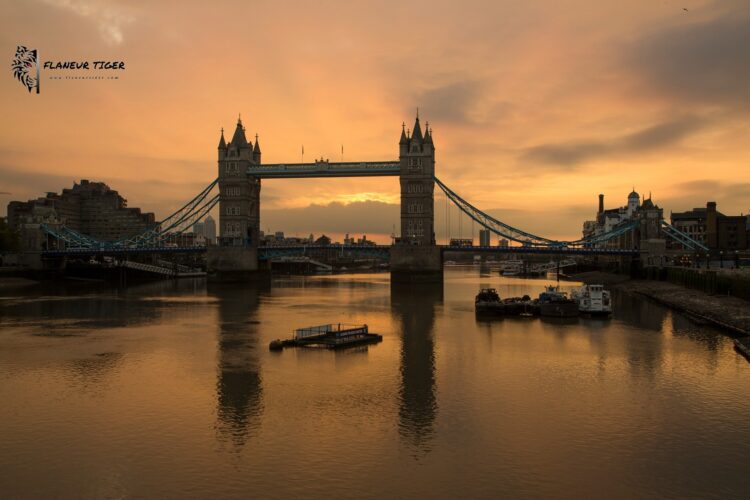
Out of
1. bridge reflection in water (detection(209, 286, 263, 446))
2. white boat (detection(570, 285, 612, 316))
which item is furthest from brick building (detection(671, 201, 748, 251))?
bridge reflection in water (detection(209, 286, 263, 446))

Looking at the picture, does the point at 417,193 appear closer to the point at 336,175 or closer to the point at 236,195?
the point at 336,175

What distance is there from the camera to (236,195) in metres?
99.4

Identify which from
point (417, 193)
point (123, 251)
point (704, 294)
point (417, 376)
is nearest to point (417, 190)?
point (417, 193)

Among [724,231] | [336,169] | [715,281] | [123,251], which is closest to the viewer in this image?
[715,281]

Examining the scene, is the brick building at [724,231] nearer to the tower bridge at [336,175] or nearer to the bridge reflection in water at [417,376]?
the tower bridge at [336,175]

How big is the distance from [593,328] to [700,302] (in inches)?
650

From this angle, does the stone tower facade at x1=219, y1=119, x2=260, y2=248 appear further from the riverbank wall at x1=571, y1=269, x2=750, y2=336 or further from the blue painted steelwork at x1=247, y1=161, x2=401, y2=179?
the riverbank wall at x1=571, y1=269, x2=750, y2=336

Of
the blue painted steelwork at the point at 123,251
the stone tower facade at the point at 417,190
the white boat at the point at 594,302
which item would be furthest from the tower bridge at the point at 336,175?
the white boat at the point at 594,302

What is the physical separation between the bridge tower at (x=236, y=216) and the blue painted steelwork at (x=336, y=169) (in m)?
6.06

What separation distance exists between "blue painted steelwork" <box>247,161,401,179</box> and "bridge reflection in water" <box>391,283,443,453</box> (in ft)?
117

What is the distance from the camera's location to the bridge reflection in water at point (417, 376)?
63.7ft

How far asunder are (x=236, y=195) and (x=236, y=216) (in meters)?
3.49

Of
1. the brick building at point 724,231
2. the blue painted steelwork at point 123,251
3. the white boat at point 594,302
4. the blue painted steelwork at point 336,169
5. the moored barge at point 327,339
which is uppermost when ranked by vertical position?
the blue painted steelwork at point 336,169

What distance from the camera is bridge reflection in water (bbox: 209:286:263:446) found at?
65.9 ft
